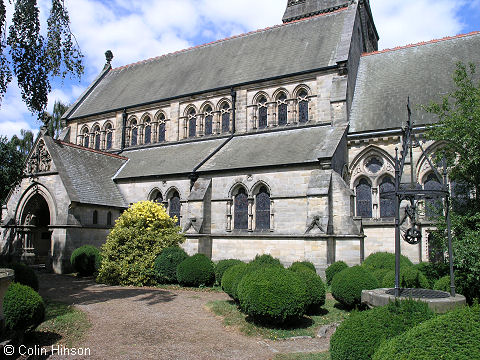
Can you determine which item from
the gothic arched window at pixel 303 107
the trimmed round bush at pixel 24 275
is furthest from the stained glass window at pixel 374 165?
the trimmed round bush at pixel 24 275

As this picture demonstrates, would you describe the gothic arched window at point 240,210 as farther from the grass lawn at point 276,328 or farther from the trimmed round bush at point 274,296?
the trimmed round bush at point 274,296

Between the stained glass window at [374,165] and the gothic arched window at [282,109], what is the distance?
18.0ft

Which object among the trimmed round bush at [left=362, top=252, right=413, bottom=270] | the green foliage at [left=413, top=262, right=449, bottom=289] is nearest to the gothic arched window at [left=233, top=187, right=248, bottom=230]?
the trimmed round bush at [left=362, top=252, right=413, bottom=270]

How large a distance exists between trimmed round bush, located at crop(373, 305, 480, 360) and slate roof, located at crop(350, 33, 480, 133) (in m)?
17.4

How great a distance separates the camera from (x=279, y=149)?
20.9m

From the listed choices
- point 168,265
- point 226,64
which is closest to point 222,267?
point 168,265

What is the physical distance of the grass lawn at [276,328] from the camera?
9852mm

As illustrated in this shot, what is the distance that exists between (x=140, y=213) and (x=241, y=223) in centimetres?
503

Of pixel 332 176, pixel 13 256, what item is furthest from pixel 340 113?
pixel 13 256

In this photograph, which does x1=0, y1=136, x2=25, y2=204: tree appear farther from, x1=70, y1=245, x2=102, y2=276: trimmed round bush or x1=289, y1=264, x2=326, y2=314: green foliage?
x1=289, y1=264, x2=326, y2=314: green foliage

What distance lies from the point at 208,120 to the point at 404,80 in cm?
1214

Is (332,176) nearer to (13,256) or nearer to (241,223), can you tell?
(241,223)

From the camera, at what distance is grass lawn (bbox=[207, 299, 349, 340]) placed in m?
9.85

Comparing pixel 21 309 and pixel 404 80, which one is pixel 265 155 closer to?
pixel 404 80
